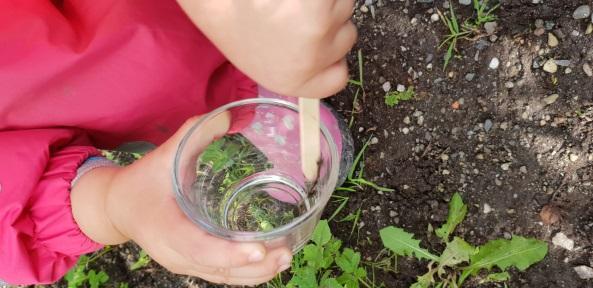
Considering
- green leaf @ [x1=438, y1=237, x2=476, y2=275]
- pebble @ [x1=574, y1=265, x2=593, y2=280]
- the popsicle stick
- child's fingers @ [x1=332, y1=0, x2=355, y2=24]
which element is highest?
child's fingers @ [x1=332, y1=0, x2=355, y2=24]

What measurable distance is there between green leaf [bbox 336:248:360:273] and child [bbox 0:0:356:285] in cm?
34

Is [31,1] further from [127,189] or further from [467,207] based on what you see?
[467,207]

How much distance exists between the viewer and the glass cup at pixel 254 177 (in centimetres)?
99

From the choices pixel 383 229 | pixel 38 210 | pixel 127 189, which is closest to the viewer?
pixel 127 189

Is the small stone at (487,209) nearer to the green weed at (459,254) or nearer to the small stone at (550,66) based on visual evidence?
the green weed at (459,254)

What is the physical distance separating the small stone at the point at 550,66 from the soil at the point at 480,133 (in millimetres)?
11

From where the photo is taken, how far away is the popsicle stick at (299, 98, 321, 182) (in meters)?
0.85

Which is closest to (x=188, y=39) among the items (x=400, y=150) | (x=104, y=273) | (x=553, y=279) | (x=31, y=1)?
(x=31, y=1)

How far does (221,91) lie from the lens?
4.76ft

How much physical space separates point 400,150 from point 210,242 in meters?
0.64

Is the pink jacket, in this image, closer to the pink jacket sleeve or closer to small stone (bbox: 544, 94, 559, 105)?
the pink jacket sleeve

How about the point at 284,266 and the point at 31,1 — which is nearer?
the point at 284,266

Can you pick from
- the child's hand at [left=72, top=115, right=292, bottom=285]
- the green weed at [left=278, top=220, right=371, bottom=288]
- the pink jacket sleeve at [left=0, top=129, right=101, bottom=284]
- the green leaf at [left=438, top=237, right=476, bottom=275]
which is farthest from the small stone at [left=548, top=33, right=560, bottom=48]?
the pink jacket sleeve at [left=0, top=129, right=101, bottom=284]

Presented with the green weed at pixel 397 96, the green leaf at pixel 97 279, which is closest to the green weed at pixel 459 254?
the green weed at pixel 397 96
